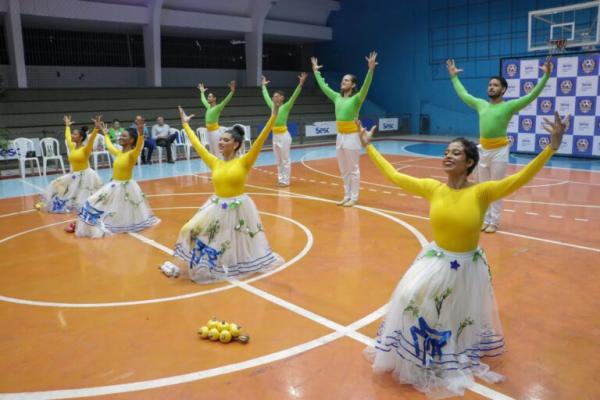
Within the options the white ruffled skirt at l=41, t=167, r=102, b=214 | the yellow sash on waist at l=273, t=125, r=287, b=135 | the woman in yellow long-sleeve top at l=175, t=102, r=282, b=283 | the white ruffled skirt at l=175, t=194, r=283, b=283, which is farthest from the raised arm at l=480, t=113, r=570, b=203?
the yellow sash on waist at l=273, t=125, r=287, b=135

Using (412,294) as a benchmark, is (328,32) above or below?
above

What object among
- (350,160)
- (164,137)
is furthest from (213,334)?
(164,137)

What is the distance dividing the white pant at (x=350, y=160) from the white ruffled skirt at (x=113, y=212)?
3577 millimetres

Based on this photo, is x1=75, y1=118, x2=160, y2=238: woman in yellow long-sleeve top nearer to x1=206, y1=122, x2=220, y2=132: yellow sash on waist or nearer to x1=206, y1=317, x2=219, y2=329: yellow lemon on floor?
x1=206, y1=317, x2=219, y2=329: yellow lemon on floor

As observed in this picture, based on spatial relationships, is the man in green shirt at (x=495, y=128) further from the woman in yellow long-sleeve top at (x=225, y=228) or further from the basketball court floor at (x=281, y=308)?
the woman in yellow long-sleeve top at (x=225, y=228)

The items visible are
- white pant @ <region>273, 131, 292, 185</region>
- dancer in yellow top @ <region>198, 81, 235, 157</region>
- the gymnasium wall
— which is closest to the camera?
white pant @ <region>273, 131, 292, 185</region>

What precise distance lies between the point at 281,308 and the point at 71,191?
19.1ft

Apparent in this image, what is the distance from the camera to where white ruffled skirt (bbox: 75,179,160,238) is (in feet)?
23.3

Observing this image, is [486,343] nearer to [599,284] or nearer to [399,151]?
[599,284]

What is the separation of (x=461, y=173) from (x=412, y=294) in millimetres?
889

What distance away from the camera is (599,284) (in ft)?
16.0

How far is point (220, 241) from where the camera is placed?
5.23 meters

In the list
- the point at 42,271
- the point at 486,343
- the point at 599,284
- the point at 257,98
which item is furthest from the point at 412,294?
the point at 257,98

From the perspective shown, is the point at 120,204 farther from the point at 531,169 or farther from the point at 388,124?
the point at 388,124
